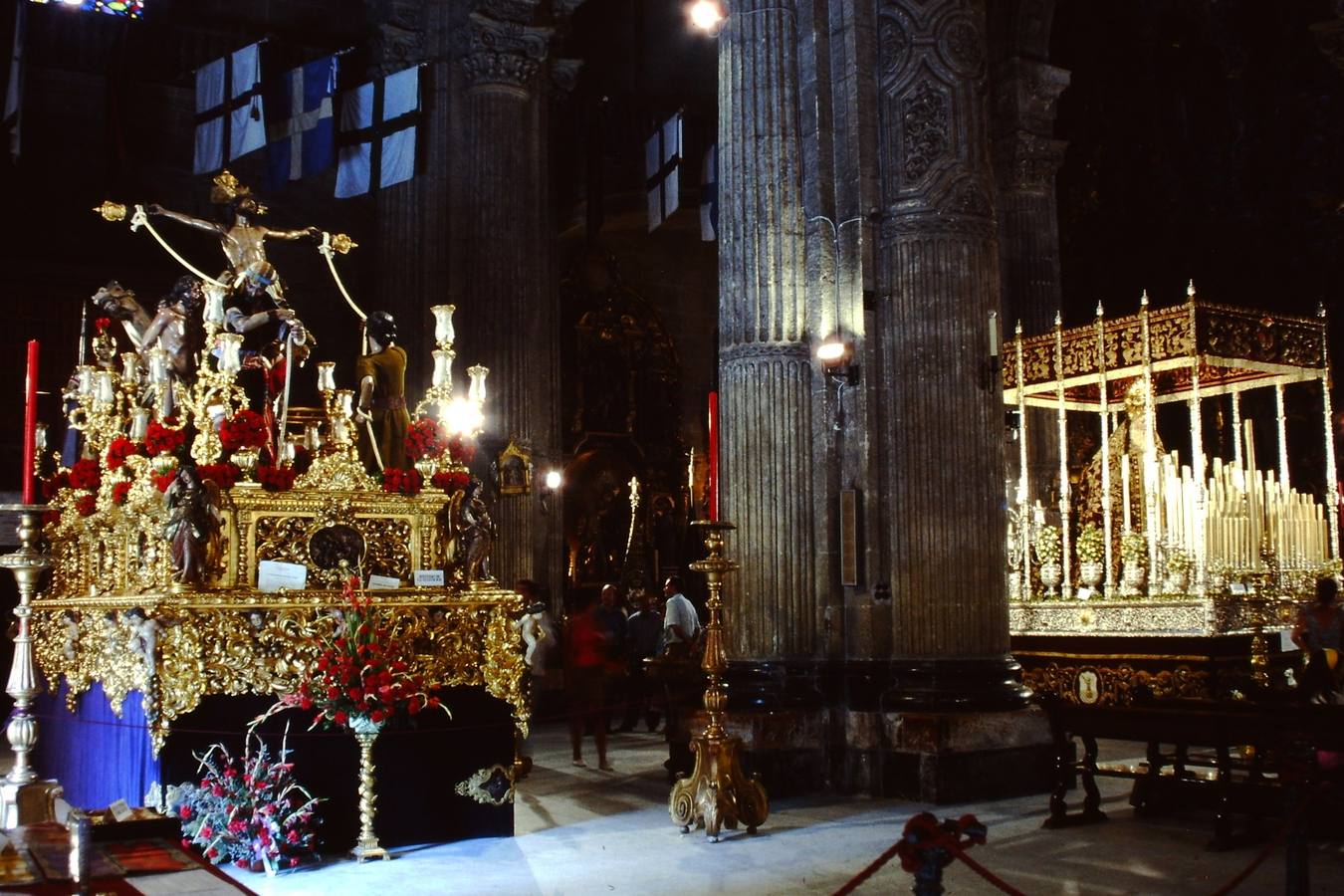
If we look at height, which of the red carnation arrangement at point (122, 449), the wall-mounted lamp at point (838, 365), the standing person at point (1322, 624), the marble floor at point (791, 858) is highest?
the wall-mounted lamp at point (838, 365)

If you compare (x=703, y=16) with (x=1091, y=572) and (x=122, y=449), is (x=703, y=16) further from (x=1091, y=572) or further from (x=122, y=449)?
(x=122, y=449)

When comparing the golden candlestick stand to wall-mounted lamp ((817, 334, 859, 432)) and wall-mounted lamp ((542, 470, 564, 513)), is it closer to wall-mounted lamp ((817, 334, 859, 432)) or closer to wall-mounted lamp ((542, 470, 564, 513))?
wall-mounted lamp ((817, 334, 859, 432))

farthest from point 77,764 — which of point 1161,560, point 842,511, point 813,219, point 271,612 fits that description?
point 1161,560

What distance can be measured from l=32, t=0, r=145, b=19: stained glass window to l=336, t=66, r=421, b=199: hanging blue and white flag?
4515mm

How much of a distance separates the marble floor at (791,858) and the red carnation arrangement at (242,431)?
9.08 feet

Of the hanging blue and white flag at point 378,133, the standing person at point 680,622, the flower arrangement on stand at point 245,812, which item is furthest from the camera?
the hanging blue and white flag at point 378,133

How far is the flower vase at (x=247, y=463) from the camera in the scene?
8641mm

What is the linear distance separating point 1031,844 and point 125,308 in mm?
7640

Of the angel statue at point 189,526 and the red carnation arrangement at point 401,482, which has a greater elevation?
the red carnation arrangement at point 401,482

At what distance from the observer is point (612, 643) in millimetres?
14578

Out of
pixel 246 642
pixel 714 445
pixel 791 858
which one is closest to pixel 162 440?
pixel 246 642

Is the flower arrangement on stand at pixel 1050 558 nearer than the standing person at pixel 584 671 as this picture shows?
No

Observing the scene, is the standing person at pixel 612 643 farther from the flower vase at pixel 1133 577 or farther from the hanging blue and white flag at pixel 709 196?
the hanging blue and white flag at pixel 709 196

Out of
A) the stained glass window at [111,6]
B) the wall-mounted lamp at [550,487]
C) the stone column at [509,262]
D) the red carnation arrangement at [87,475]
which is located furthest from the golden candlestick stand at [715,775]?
the stained glass window at [111,6]
